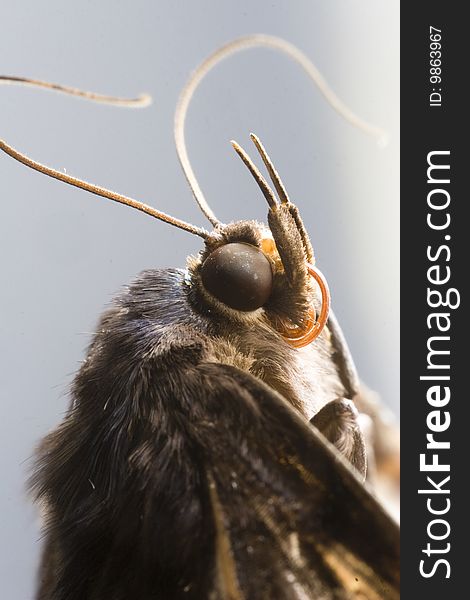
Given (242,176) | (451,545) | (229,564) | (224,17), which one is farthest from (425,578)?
(224,17)

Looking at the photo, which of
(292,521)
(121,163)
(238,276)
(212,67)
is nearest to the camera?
(292,521)

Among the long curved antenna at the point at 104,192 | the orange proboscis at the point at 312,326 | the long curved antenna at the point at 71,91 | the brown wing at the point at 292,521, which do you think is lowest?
the brown wing at the point at 292,521

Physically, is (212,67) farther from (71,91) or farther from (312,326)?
(312,326)

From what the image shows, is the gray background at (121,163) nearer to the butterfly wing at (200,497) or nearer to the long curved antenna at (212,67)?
the long curved antenna at (212,67)

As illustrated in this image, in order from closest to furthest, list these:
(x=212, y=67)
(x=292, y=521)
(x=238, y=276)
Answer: (x=292, y=521) → (x=238, y=276) → (x=212, y=67)

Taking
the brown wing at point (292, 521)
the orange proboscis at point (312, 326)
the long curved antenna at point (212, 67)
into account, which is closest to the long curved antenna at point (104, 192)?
the long curved antenna at point (212, 67)

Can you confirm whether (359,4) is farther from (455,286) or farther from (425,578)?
(425,578)

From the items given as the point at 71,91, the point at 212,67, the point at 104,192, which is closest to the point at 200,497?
the point at 104,192
